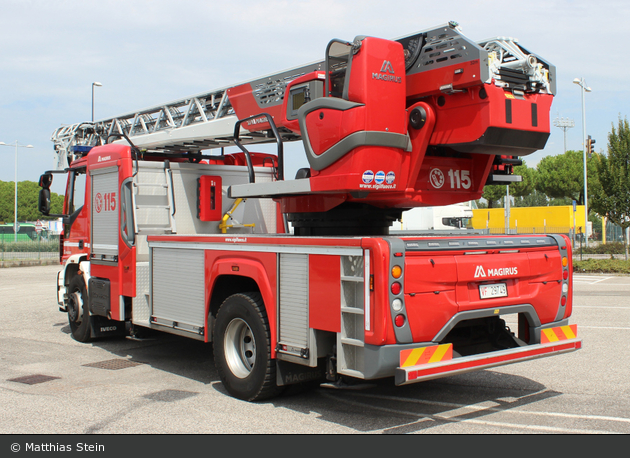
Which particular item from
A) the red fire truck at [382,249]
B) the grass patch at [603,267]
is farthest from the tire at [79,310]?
the grass patch at [603,267]

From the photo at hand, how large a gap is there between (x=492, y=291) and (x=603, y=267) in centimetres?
1883

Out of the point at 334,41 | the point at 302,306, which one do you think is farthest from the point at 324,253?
the point at 334,41

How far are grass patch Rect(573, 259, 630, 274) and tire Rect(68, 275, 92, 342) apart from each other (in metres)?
18.2

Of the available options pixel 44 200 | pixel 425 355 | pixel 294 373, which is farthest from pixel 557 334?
pixel 44 200

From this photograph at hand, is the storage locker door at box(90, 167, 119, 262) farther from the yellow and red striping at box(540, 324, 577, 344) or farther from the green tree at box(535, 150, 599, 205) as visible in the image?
the green tree at box(535, 150, 599, 205)

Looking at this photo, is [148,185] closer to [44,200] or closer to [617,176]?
[44,200]

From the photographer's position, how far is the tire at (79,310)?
31.4 ft

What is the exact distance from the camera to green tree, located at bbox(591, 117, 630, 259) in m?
23.8

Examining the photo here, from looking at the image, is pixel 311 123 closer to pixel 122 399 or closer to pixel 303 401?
pixel 303 401

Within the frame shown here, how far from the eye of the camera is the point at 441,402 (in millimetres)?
6262

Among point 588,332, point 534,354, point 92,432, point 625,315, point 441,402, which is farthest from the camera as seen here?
point 625,315

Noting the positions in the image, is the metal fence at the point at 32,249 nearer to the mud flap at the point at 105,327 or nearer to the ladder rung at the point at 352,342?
the mud flap at the point at 105,327

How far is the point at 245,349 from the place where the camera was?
6586mm
